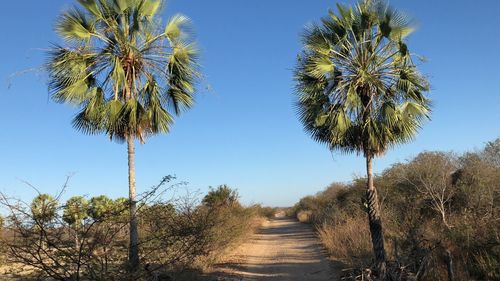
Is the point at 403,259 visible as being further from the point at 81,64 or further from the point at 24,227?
the point at 81,64

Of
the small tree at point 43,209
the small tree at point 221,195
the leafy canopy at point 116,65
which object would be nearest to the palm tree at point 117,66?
the leafy canopy at point 116,65

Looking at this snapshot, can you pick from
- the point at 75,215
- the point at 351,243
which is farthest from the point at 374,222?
the point at 75,215

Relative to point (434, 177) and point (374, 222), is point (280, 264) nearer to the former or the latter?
point (374, 222)

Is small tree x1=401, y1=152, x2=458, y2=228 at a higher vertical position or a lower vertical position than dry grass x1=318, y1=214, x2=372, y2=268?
higher

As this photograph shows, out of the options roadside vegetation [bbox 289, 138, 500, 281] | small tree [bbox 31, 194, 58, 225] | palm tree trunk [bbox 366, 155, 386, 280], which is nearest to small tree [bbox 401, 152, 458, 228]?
roadside vegetation [bbox 289, 138, 500, 281]

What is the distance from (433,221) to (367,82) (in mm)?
5550

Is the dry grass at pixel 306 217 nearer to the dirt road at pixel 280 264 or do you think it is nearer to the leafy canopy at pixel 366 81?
the dirt road at pixel 280 264

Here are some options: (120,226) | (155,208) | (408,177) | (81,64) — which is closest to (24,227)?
(120,226)

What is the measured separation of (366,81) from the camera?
1416 centimetres

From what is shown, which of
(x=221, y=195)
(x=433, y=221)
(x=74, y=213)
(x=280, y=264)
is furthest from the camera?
(x=221, y=195)

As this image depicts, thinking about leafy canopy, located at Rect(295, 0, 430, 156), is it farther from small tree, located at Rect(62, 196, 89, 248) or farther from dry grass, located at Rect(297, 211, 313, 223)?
dry grass, located at Rect(297, 211, 313, 223)

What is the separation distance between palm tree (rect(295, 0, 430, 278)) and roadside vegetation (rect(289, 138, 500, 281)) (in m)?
2.25

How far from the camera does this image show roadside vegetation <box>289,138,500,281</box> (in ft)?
32.9

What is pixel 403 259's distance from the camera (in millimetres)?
10398
